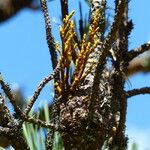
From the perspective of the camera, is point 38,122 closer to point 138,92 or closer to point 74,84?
point 74,84

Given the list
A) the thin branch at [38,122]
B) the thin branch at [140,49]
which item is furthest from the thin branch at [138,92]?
the thin branch at [38,122]

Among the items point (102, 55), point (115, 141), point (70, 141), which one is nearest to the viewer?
point (102, 55)

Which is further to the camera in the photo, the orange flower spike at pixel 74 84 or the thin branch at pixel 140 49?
the thin branch at pixel 140 49

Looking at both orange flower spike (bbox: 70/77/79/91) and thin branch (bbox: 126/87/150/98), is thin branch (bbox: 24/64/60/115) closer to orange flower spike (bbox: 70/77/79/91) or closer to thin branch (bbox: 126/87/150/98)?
orange flower spike (bbox: 70/77/79/91)

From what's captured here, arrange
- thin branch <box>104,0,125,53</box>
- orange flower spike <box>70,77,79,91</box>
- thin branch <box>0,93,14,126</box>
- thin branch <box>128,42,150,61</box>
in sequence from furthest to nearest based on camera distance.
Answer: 1. thin branch <box>128,42,150,61</box>
2. orange flower spike <box>70,77,79,91</box>
3. thin branch <box>0,93,14,126</box>
4. thin branch <box>104,0,125,53</box>

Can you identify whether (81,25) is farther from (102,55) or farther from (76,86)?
(102,55)

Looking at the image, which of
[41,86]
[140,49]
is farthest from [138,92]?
[41,86]

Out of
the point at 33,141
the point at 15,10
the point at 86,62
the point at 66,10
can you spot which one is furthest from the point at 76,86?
the point at 15,10

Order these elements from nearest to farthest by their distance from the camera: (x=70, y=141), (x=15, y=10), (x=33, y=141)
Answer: (x=70, y=141), (x=33, y=141), (x=15, y=10)

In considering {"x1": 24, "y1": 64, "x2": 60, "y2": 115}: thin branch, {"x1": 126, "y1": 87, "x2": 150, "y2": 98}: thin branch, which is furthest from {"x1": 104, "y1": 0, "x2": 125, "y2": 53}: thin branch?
{"x1": 126, "y1": 87, "x2": 150, "y2": 98}: thin branch

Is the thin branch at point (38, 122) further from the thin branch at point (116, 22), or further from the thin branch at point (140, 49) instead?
the thin branch at point (140, 49)

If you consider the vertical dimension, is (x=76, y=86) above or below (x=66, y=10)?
below
